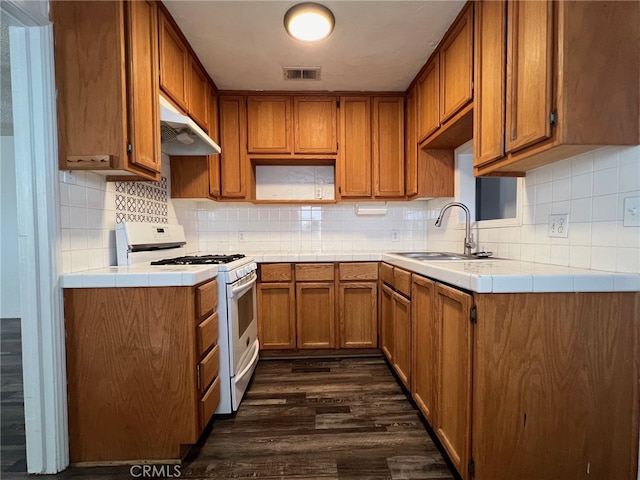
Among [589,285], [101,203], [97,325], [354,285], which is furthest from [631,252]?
[101,203]

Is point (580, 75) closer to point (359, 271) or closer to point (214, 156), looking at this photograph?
point (359, 271)

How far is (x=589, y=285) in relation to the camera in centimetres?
112

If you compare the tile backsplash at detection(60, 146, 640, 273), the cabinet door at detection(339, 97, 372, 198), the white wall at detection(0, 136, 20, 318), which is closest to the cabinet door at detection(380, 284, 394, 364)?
the tile backsplash at detection(60, 146, 640, 273)

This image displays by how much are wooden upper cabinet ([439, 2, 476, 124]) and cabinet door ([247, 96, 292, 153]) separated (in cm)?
130

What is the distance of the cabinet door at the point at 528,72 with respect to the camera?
1154 mm

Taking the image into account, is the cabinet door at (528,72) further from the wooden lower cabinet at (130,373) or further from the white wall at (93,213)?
the white wall at (93,213)

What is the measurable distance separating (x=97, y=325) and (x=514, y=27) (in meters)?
2.23

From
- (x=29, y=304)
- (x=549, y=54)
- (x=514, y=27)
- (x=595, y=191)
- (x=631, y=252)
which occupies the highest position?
(x=514, y=27)

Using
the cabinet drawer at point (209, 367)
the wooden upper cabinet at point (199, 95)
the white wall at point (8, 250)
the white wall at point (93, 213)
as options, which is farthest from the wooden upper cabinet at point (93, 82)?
the white wall at point (8, 250)

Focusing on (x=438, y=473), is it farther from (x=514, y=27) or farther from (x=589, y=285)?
(x=514, y=27)

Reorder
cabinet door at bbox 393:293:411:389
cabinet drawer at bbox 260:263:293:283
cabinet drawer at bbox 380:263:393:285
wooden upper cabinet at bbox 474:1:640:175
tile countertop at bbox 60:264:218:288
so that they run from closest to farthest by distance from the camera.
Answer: wooden upper cabinet at bbox 474:1:640:175, tile countertop at bbox 60:264:218:288, cabinet door at bbox 393:293:411:389, cabinet drawer at bbox 380:263:393:285, cabinet drawer at bbox 260:263:293:283

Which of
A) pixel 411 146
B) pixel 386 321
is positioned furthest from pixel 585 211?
pixel 411 146

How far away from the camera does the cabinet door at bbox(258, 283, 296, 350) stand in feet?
8.38

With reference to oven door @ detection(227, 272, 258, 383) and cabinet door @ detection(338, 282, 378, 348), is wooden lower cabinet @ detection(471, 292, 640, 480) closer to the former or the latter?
oven door @ detection(227, 272, 258, 383)
